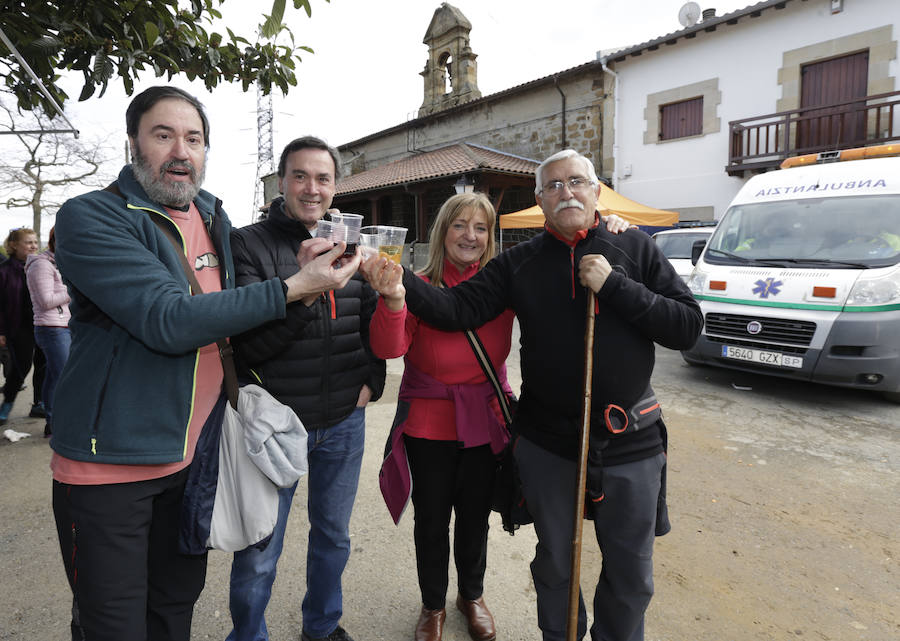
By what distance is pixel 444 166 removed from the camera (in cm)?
1521

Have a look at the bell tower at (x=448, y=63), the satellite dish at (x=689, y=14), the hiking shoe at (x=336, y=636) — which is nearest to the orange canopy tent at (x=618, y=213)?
the satellite dish at (x=689, y=14)

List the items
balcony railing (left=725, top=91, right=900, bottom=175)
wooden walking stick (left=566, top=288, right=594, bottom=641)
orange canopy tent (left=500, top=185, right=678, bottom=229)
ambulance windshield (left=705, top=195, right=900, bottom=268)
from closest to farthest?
wooden walking stick (left=566, top=288, right=594, bottom=641) → ambulance windshield (left=705, top=195, right=900, bottom=268) → orange canopy tent (left=500, top=185, right=678, bottom=229) → balcony railing (left=725, top=91, right=900, bottom=175)

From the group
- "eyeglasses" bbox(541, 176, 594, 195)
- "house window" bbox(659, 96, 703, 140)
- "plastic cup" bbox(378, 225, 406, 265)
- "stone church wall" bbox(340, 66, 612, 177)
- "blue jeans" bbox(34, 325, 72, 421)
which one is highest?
"stone church wall" bbox(340, 66, 612, 177)

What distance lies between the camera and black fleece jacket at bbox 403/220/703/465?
5.86 feet

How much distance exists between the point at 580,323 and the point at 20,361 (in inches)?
219

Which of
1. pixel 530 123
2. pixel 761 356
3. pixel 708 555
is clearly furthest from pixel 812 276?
pixel 530 123

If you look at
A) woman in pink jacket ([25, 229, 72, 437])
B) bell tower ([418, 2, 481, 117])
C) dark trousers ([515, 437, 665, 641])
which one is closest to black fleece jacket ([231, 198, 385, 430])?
dark trousers ([515, 437, 665, 641])

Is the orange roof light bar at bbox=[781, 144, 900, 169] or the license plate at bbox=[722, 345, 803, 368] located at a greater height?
the orange roof light bar at bbox=[781, 144, 900, 169]

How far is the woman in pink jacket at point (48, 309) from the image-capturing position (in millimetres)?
4410

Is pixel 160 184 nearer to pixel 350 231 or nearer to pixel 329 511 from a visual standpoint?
pixel 350 231

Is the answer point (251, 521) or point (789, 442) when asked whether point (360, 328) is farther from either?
point (789, 442)

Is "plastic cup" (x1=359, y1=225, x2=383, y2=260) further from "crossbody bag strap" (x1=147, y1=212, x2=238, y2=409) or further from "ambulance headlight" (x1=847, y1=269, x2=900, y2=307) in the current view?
"ambulance headlight" (x1=847, y1=269, x2=900, y2=307)

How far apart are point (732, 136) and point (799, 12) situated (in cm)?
282

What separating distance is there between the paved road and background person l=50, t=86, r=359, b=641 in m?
1.06
